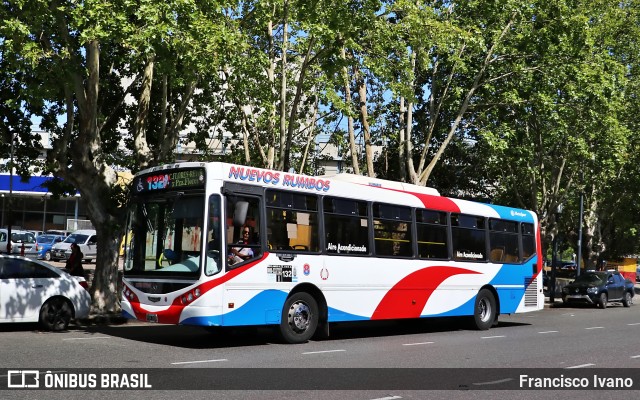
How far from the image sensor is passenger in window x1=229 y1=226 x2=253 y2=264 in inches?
530

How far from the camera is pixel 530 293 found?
2130 centimetres

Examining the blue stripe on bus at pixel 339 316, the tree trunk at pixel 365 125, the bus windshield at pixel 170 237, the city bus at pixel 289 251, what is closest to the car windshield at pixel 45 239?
the tree trunk at pixel 365 125

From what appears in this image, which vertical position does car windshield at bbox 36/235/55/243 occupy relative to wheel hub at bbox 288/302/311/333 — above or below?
above

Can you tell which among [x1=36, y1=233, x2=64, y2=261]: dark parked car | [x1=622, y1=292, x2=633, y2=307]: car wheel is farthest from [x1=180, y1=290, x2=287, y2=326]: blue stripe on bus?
[x1=36, y1=233, x2=64, y2=261]: dark parked car

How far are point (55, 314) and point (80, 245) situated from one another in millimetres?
29546

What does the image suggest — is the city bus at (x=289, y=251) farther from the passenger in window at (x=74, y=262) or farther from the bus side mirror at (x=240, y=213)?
the passenger in window at (x=74, y=262)

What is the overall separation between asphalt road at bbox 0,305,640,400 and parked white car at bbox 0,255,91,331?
1.50 ft

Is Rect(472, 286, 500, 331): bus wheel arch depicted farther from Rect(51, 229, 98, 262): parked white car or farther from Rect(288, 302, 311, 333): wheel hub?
Rect(51, 229, 98, 262): parked white car

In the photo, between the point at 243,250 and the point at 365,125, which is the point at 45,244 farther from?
the point at 243,250

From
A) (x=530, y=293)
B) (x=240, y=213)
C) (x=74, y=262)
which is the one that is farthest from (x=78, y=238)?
(x=240, y=213)

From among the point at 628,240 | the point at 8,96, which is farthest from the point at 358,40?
the point at 628,240

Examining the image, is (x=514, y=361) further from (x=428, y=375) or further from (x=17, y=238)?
(x=17, y=238)

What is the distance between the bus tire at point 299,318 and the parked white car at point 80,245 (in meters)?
31.9

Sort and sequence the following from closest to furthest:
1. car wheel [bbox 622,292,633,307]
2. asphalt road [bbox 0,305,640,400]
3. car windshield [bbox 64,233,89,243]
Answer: asphalt road [bbox 0,305,640,400], car wheel [bbox 622,292,633,307], car windshield [bbox 64,233,89,243]
